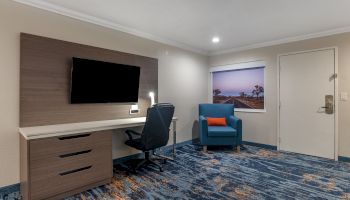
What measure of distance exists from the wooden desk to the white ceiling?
5.24 feet

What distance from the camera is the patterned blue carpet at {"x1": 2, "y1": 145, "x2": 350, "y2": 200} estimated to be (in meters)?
2.37

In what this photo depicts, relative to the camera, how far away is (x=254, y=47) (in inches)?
178

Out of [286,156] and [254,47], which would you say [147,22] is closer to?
[254,47]

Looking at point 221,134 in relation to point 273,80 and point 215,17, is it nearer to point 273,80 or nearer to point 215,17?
point 273,80

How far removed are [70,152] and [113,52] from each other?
170 centimetres

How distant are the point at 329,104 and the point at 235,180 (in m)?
2.37

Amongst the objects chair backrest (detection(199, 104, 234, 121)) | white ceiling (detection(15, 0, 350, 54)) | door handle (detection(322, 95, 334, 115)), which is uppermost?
white ceiling (detection(15, 0, 350, 54))

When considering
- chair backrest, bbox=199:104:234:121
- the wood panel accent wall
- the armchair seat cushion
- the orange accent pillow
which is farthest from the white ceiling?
the armchair seat cushion

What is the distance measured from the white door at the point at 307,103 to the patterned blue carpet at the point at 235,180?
0.30 meters

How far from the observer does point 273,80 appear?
4301 mm

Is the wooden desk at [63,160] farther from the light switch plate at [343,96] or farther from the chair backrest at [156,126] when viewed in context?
the light switch plate at [343,96]

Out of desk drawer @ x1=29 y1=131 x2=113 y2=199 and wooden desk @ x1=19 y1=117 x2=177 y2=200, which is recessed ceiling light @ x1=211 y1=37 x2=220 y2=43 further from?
desk drawer @ x1=29 y1=131 x2=113 y2=199

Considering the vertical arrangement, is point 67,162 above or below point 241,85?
below

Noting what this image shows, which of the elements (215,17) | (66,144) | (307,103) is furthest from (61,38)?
(307,103)
